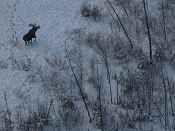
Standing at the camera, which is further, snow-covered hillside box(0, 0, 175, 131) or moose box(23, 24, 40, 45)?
moose box(23, 24, 40, 45)

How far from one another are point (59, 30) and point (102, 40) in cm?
294

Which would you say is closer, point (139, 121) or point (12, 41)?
point (139, 121)

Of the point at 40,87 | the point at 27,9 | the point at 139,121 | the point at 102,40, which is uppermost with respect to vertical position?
the point at 27,9

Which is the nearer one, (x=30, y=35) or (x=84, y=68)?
(x=84, y=68)

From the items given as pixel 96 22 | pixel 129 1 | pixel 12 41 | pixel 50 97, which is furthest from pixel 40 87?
pixel 129 1

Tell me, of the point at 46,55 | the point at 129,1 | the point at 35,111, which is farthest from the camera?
the point at 129,1

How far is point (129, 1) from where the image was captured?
34250 mm

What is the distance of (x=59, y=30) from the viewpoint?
1302 inches

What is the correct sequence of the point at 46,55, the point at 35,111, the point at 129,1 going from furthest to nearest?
the point at 129,1 → the point at 46,55 → the point at 35,111

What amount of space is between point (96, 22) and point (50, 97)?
6.74m

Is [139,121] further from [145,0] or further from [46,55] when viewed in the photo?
[145,0]

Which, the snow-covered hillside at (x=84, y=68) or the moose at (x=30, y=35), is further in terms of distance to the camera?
the moose at (x=30, y=35)

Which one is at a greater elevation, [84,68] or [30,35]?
[30,35]

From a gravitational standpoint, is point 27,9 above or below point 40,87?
above
